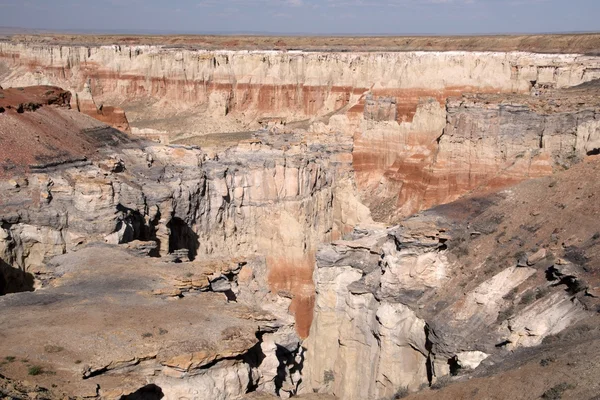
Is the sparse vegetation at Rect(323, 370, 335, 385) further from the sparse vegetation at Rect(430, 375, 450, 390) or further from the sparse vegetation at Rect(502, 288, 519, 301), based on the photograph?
the sparse vegetation at Rect(430, 375, 450, 390)

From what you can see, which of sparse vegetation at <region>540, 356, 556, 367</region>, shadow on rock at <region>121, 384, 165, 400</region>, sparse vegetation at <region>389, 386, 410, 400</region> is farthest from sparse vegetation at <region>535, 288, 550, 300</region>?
shadow on rock at <region>121, 384, 165, 400</region>

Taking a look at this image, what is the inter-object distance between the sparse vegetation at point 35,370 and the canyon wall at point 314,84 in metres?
28.0

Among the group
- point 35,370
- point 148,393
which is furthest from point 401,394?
point 35,370

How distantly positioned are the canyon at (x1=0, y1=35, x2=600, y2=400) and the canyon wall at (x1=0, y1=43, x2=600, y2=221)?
2.05 ft

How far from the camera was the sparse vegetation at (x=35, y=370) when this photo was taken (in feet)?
41.6

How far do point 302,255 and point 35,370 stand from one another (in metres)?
20.3

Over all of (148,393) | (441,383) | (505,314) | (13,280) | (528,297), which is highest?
(528,297)

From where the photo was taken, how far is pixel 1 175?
23.9 meters

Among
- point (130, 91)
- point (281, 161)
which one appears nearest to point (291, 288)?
point (281, 161)

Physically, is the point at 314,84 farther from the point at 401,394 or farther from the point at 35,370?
the point at 35,370

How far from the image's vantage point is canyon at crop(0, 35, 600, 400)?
1448 cm

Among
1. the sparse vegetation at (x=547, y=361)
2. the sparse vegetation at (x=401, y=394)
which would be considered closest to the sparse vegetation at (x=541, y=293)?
the sparse vegetation at (x=547, y=361)

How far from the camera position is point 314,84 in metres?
77.6

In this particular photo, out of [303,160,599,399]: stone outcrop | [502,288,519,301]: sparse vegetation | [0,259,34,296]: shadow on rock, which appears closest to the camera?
[303,160,599,399]: stone outcrop
